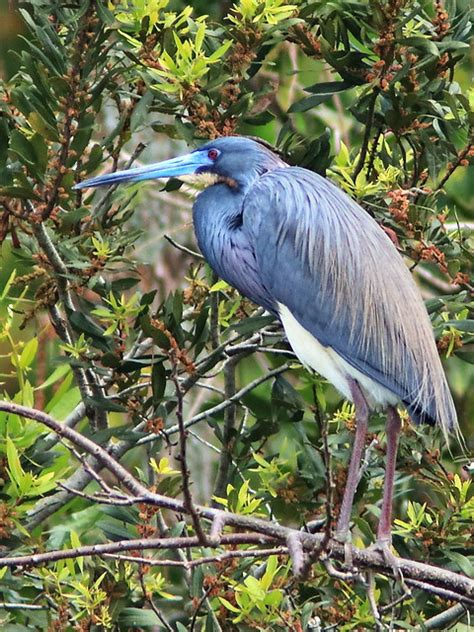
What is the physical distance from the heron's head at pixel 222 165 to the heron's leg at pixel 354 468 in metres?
0.70

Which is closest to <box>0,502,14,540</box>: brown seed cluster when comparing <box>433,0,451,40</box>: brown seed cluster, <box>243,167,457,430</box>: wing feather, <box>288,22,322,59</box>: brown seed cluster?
<box>243,167,457,430</box>: wing feather

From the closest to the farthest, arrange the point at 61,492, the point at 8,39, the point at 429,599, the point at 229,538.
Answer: the point at 229,538 < the point at 429,599 < the point at 61,492 < the point at 8,39

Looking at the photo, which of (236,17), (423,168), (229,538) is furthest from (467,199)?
(229,538)

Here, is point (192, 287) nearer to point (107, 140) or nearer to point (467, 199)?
point (107, 140)

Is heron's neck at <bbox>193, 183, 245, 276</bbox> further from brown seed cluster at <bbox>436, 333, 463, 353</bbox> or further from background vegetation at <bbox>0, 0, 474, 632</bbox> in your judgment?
brown seed cluster at <bbox>436, 333, 463, 353</bbox>

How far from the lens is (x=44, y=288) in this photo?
116 inches

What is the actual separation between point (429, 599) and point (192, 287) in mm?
960

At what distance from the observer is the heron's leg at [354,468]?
104 inches

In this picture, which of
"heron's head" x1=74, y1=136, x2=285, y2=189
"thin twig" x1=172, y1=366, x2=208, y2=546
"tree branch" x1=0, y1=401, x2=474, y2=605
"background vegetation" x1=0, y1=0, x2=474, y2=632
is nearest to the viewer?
"thin twig" x1=172, y1=366, x2=208, y2=546

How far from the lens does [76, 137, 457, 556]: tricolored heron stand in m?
2.88

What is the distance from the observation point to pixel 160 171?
10.4ft

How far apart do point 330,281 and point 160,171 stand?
1.73 feet

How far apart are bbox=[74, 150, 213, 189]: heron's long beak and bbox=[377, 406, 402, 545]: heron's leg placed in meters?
0.86

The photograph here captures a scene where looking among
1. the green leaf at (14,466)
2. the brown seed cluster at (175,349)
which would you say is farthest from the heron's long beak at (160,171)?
the green leaf at (14,466)
